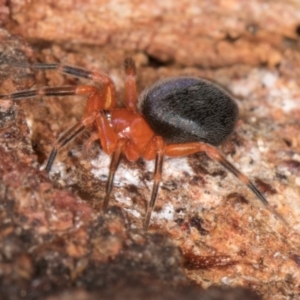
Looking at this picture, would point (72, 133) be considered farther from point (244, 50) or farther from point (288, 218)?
point (244, 50)

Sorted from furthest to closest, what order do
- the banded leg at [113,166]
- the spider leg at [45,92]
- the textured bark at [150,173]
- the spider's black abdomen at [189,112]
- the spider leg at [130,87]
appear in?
the spider leg at [130,87]
the spider's black abdomen at [189,112]
the spider leg at [45,92]
the banded leg at [113,166]
the textured bark at [150,173]

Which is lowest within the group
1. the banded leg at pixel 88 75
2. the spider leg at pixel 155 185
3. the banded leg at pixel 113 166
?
the spider leg at pixel 155 185

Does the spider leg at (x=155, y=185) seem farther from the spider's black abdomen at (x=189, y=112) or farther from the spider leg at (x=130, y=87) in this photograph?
the spider leg at (x=130, y=87)

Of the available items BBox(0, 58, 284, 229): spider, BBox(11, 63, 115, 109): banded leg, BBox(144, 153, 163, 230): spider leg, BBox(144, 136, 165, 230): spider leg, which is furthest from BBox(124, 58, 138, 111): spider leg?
BBox(144, 153, 163, 230): spider leg

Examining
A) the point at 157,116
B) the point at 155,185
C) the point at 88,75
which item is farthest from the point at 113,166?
the point at 88,75

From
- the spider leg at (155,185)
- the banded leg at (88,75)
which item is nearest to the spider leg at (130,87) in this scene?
the banded leg at (88,75)

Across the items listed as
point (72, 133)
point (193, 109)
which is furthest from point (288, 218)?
point (72, 133)

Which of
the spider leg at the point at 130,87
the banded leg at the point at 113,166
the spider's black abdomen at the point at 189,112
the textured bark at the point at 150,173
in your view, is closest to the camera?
the textured bark at the point at 150,173

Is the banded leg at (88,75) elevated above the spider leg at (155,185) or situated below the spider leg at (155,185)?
above
